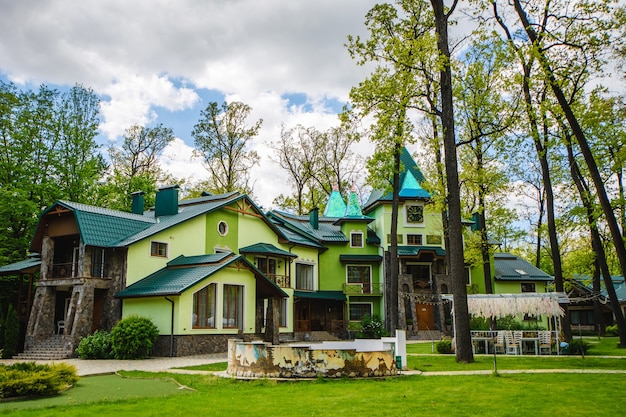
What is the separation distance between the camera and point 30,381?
1027 centimetres

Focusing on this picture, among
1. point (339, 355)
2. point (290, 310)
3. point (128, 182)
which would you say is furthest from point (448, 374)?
point (128, 182)

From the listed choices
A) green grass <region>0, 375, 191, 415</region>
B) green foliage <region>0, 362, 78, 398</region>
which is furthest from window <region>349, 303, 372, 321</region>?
green foliage <region>0, 362, 78, 398</region>

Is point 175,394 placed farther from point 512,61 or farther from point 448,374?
point 512,61

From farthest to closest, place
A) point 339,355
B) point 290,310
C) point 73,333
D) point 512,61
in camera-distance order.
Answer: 1. point 290,310
2. point 73,333
3. point 512,61
4. point 339,355

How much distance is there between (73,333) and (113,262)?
10.5 ft

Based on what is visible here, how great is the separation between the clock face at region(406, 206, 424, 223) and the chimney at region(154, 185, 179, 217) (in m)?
15.4

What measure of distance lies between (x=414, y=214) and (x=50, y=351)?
22424mm

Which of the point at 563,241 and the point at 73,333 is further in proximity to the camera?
the point at 563,241

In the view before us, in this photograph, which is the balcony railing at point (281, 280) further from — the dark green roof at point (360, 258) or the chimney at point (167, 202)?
the chimney at point (167, 202)

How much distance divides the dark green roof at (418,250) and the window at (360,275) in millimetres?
2553

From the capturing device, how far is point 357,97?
66.0ft

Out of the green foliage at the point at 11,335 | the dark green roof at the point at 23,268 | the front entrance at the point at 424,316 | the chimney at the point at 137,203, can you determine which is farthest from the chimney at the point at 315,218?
the green foliage at the point at 11,335

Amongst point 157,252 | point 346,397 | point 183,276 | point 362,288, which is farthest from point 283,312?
point 346,397

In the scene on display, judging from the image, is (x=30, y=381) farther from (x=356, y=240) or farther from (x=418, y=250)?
(x=356, y=240)
